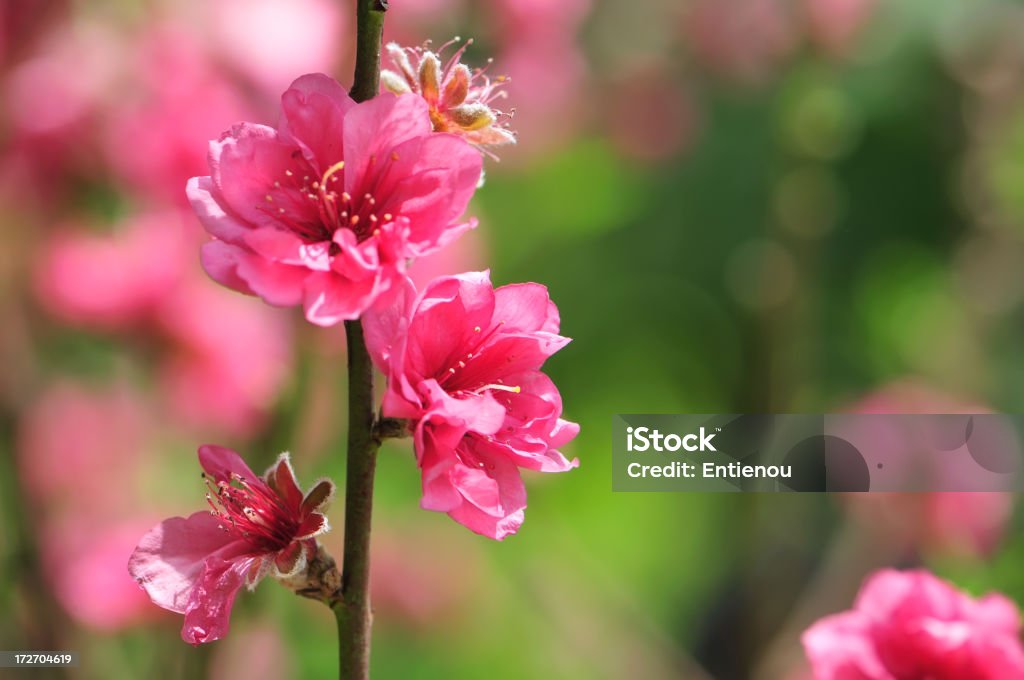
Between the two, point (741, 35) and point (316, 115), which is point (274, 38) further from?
point (741, 35)

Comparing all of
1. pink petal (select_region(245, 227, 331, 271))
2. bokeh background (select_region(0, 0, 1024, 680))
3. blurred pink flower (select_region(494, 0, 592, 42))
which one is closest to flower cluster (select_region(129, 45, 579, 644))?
pink petal (select_region(245, 227, 331, 271))

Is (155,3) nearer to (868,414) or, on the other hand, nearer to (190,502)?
(190,502)

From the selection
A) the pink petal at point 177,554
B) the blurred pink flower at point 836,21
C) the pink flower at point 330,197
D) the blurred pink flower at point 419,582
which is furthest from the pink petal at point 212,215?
the blurred pink flower at point 836,21

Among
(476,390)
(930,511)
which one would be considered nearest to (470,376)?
(476,390)

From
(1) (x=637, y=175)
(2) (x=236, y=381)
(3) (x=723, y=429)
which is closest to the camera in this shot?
(3) (x=723, y=429)

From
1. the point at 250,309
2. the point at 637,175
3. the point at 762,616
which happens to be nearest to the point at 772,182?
the point at 637,175
